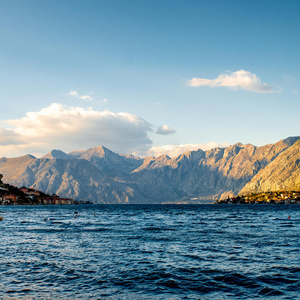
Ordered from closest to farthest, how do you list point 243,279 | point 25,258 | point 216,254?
point 243,279 < point 25,258 < point 216,254

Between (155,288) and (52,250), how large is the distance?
2361 centimetres

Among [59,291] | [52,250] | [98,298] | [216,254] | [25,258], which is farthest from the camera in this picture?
[52,250]

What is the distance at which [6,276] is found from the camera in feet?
98.8

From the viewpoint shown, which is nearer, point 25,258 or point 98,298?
point 98,298

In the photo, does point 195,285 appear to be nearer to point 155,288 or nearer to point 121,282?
point 155,288

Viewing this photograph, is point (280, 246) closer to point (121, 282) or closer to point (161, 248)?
point (161, 248)

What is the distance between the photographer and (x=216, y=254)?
41.9 m

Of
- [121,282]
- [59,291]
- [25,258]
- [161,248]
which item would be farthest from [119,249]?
[59,291]

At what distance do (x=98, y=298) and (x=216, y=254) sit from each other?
73.8 feet

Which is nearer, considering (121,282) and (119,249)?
(121,282)

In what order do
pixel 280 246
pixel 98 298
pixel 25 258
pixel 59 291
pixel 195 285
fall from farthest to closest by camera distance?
pixel 280 246, pixel 25 258, pixel 195 285, pixel 59 291, pixel 98 298

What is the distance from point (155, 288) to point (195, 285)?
3.71 meters

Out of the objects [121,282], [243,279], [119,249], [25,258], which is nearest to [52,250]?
[25,258]

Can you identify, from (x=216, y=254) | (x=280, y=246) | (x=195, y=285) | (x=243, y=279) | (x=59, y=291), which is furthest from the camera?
(x=280, y=246)
